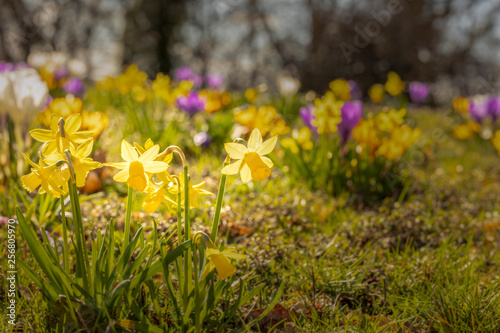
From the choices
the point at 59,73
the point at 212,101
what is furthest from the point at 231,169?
the point at 59,73

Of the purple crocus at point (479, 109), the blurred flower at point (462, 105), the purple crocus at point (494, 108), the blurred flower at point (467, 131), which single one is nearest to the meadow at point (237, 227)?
the blurred flower at point (467, 131)

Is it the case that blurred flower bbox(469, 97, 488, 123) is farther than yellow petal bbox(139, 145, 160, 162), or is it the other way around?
blurred flower bbox(469, 97, 488, 123)

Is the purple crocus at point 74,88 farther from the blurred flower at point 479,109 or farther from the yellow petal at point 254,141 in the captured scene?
the blurred flower at point 479,109

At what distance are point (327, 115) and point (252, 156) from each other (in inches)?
62.2

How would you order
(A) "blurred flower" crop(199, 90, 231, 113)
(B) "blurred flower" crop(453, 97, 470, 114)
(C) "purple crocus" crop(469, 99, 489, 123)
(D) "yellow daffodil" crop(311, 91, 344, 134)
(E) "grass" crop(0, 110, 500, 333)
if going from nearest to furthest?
(E) "grass" crop(0, 110, 500, 333) < (D) "yellow daffodil" crop(311, 91, 344, 134) < (A) "blurred flower" crop(199, 90, 231, 113) < (C) "purple crocus" crop(469, 99, 489, 123) < (B) "blurred flower" crop(453, 97, 470, 114)

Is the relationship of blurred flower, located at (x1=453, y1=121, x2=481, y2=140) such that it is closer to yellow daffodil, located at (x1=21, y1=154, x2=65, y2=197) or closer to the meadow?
the meadow

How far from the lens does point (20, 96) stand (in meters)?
2.36

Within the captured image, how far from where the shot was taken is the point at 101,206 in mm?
2188

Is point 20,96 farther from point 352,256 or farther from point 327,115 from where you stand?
point 352,256

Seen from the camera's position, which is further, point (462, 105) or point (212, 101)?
point (462, 105)

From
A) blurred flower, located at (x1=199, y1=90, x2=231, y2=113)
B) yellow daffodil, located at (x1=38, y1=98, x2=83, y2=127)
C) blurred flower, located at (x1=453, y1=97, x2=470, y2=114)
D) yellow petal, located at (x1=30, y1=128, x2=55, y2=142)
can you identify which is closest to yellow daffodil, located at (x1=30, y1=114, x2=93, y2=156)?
yellow petal, located at (x1=30, y1=128, x2=55, y2=142)

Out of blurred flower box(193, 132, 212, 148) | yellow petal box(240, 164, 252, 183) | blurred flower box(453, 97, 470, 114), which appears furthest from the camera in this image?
blurred flower box(453, 97, 470, 114)

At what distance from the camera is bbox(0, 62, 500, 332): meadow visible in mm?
1175

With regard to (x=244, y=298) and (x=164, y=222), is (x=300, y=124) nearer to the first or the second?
(x=164, y=222)
